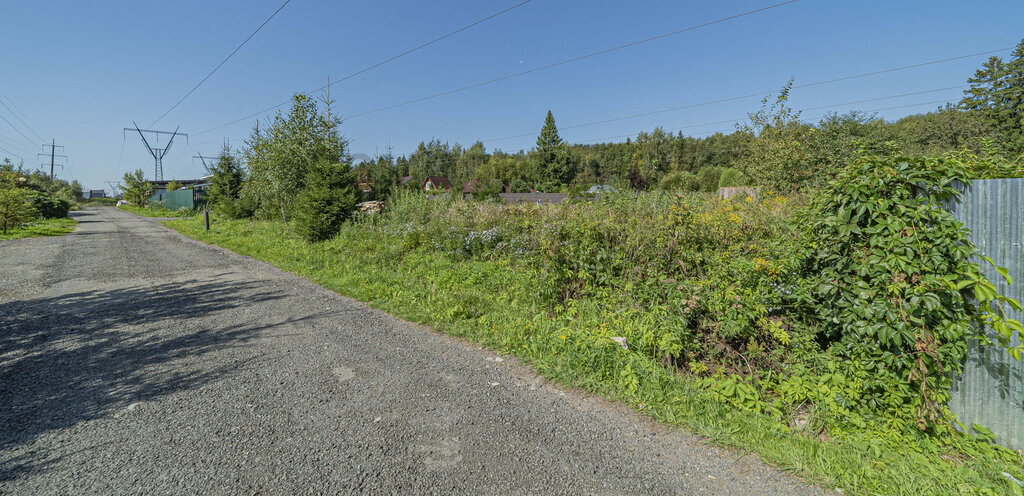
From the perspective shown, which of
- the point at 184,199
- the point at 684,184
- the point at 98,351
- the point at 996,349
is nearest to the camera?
the point at 996,349

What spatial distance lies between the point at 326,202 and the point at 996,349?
40.7 feet

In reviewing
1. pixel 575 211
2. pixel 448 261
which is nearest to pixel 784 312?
pixel 575 211

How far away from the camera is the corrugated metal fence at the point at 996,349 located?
243 centimetres

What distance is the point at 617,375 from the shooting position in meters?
3.40

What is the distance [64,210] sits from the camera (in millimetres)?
27812

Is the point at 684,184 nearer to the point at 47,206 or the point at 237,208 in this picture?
the point at 237,208

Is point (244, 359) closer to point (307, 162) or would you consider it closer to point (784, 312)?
point (784, 312)

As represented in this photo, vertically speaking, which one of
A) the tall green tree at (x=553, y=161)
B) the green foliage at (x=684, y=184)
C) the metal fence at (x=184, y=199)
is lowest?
the green foliage at (x=684, y=184)

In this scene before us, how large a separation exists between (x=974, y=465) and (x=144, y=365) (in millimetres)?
6041

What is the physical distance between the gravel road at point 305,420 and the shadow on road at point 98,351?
0.8 inches

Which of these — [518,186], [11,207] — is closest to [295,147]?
[11,207]

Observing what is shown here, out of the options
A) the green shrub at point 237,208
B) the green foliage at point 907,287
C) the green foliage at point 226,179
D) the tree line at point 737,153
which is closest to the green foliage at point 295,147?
the tree line at point 737,153

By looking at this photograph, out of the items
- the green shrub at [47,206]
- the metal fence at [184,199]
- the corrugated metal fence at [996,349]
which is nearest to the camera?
the corrugated metal fence at [996,349]

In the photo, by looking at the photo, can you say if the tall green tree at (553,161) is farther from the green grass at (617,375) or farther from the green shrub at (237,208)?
the green grass at (617,375)
